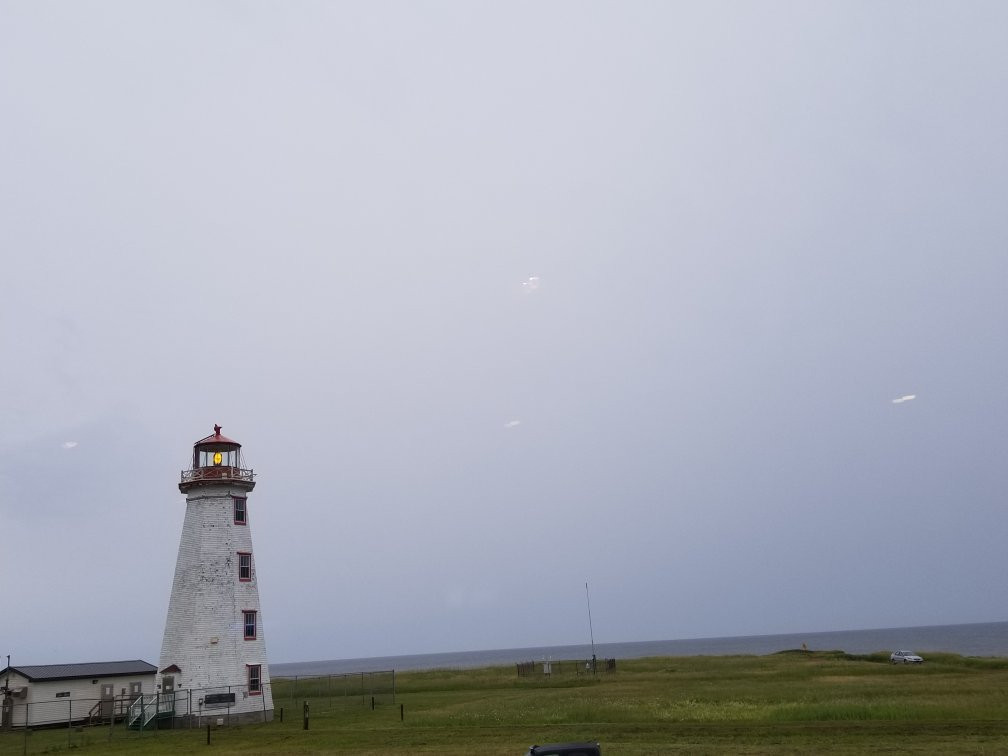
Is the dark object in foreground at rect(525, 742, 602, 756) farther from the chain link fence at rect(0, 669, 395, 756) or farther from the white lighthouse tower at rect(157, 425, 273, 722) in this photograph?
the white lighthouse tower at rect(157, 425, 273, 722)

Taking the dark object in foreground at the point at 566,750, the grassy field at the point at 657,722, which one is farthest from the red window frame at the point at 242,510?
the dark object in foreground at the point at 566,750

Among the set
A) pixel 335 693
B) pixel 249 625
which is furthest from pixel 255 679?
pixel 335 693

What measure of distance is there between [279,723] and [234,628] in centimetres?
642

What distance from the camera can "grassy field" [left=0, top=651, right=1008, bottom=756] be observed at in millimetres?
27516

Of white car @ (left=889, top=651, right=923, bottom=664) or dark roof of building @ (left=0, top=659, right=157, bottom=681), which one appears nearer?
dark roof of building @ (left=0, top=659, right=157, bottom=681)

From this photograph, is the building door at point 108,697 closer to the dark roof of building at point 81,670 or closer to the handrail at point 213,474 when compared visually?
the dark roof of building at point 81,670

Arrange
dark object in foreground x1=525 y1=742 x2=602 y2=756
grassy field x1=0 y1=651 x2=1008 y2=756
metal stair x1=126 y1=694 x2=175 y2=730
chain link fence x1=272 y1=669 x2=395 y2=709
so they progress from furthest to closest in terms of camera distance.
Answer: chain link fence x1=272 y1=669 x2=395 y2=709
metal stair x1=126 y1=694 x2=175 y2=730
grassy field x1=0 y1=651 x2=1008 y2=756
dark object in foreground x1=525 y1=742 x2=602 y2=756

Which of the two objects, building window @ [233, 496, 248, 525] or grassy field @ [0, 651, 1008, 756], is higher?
building window @ [233, 496, 248, 525]

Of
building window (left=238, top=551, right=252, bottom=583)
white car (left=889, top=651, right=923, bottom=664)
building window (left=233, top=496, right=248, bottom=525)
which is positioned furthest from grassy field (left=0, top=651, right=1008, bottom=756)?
white car (left=889, top=651, right=923, bottom=664)

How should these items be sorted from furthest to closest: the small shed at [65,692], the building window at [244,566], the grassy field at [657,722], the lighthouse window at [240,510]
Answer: the lighthouse window at [240,510] < the building window at [244,566] < the small shed at [65,692] < the grassy field at [657,722]

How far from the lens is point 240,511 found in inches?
2012

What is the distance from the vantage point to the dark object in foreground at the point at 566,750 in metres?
19.0

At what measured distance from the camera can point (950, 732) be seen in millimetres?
27359

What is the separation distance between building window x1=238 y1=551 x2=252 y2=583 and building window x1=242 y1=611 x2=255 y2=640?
1.92m
